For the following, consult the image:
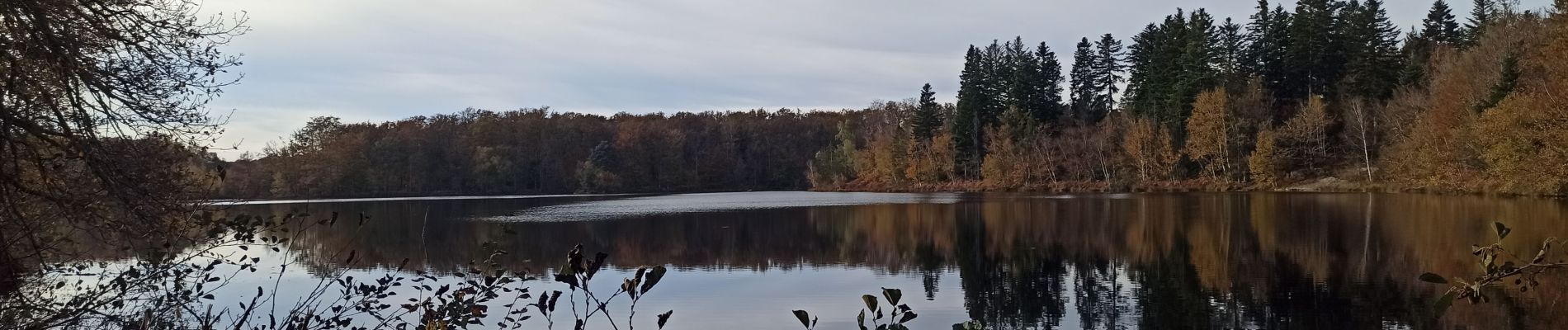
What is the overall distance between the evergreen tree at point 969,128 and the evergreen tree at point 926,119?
3544mm

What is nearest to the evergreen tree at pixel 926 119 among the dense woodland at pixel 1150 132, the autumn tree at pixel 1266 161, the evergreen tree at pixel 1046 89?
the dense woodland at pixel 1150 132

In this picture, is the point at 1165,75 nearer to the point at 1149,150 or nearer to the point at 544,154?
the point at 1149,150

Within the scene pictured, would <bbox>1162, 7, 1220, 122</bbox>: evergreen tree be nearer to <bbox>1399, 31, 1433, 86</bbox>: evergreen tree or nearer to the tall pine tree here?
the tall pine tree

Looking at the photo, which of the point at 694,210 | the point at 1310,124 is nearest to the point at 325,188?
the point at 694,210

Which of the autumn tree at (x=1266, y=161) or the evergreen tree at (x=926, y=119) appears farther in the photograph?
the evergreen tree at (x=926, y=119)

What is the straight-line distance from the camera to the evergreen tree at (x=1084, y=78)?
79.2 metres

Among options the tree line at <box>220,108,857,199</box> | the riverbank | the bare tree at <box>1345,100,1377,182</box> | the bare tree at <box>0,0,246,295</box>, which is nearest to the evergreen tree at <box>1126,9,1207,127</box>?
the riverbank

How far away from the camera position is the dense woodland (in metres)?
39.0

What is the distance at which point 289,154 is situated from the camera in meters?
88.1

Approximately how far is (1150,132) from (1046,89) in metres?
16.9

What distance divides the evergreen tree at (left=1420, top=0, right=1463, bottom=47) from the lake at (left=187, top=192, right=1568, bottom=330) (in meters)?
37.1

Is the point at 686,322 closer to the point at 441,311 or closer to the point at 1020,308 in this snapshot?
the point at 1020,308

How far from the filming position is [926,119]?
84.1 metres

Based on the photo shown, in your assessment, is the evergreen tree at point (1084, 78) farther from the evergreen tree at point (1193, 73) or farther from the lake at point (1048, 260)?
the lake at point (1048, 260)
